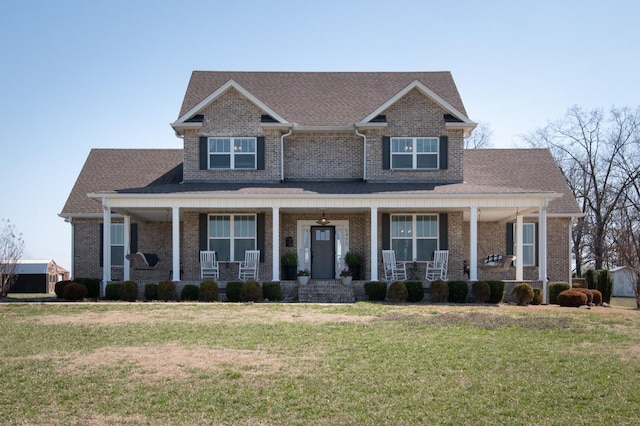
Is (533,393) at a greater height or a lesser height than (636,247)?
lesser

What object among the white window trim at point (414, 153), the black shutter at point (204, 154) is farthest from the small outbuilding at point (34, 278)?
the white window trim at point (414, 153)

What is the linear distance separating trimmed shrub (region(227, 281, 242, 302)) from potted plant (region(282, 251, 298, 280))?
9.90ft

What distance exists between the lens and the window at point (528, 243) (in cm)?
2769

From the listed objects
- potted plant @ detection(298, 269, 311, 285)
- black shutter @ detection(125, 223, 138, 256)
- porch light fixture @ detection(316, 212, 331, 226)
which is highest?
porch light fixture @ detection(316, 212, 331, 226)

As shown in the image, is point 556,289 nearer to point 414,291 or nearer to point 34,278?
point 414,291

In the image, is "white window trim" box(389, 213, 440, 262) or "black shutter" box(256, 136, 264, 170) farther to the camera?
"black shutter" box(256, 136, 264, 170)

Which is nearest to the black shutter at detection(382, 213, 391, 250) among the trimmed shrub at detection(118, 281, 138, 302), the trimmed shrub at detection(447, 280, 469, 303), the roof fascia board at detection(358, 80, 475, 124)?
the roof fascia board at detection(358, 80, 475, 124)

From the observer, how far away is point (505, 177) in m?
28.4

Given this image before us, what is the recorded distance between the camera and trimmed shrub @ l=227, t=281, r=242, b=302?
21.9m

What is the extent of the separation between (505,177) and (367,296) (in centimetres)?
924

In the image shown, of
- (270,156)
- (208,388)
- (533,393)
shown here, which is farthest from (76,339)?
(270,156)

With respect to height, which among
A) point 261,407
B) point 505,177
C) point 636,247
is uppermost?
point 505,177

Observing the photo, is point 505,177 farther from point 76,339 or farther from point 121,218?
point 76,339

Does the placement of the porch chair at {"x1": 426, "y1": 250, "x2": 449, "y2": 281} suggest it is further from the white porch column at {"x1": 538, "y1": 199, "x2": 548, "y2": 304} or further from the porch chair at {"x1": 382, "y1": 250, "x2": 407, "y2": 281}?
the white porch column at {"x1": 538, "y1": 199, "x2": 548, "y2": 304}
